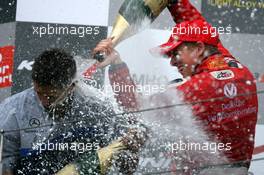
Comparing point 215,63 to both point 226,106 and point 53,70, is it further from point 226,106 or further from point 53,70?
point 53,70

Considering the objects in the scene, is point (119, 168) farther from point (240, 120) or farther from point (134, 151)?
point (240, 120)

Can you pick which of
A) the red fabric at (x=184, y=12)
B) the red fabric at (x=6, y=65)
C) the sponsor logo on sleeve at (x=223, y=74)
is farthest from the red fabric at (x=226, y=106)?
the red fabric at (x=6, y=65)

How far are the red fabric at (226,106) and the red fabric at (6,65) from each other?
735 mm

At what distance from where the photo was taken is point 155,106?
7.50ft

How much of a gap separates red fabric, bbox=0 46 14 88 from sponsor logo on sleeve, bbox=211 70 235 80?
842mm

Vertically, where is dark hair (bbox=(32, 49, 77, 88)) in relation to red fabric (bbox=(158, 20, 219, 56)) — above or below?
below

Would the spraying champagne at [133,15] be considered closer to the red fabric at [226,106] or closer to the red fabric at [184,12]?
the red fabric at [184,12]

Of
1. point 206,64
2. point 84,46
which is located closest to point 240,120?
point 206,64

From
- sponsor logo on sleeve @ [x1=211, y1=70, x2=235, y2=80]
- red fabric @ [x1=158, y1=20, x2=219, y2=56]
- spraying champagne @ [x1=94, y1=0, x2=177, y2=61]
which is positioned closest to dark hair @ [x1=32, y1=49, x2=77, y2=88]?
spraying champagne @ [x1=94, y1=0, x2=177, y2=61]

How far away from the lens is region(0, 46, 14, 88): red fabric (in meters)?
2.57

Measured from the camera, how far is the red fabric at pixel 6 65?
257 cm

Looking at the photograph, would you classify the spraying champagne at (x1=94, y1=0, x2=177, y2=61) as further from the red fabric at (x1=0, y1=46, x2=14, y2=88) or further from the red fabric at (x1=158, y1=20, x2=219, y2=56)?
the red fabric at (x1=0, y1=46, x2=14, y2=88)

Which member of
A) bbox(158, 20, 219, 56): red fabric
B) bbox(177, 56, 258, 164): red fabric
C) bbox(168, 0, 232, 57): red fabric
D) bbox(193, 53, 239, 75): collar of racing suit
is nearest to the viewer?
bbox(177, 56, 258, 164): red fabric

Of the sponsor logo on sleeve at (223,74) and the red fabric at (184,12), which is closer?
the sponsor logo on sleeve at (223,74)
